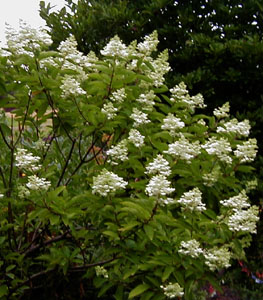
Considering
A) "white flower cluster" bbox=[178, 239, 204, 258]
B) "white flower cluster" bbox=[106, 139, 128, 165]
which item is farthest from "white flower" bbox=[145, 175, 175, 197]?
"white flower cluster" bbox=[106, 139, 128, 165]

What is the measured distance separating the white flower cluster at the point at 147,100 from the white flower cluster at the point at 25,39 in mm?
810

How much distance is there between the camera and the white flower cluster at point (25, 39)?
312 centimetres

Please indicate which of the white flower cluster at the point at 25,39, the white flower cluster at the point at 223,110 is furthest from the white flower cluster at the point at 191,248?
the white flower cluster at the point at 25,39

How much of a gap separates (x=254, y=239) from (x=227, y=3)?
9.36 ft

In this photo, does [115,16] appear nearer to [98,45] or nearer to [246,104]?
[98,45]

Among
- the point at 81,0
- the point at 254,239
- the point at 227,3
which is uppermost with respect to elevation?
the point at 227,3

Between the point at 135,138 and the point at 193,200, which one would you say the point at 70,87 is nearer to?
the point at 135,138

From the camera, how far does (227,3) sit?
19.3ft

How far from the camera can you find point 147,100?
11.8 feet

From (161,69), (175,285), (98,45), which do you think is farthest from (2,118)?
(98,45)

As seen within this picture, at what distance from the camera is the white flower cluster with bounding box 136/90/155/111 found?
11.7 ft

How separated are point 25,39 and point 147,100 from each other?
98cm

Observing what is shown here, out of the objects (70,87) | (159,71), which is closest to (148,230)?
(70,87)

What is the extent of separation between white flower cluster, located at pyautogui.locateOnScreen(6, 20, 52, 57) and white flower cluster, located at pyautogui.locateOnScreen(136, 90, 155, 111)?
810 mm
